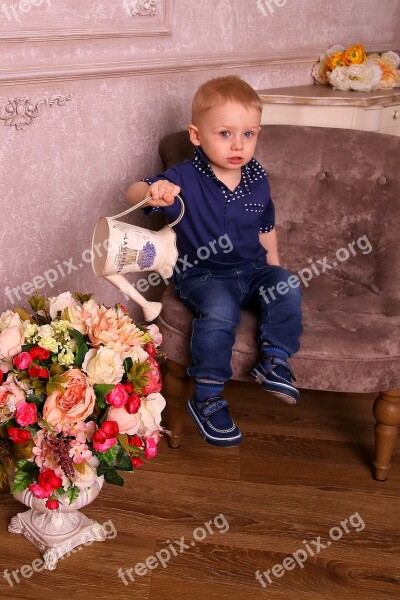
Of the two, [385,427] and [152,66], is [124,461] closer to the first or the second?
[385,427]

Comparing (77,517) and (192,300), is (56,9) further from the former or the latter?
(77,517)

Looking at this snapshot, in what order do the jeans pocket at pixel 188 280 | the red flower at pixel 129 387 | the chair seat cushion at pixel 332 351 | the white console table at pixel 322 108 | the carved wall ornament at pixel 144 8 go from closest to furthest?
the red flower at pixel 129 387 → the chair seat cushion at pixel 332 351 → the jeans pocket at pixel 188 280 → the carved wall ornament at pixel 144 8 → the white console table at pixel 322 108

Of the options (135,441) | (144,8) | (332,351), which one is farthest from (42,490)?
(144,8)

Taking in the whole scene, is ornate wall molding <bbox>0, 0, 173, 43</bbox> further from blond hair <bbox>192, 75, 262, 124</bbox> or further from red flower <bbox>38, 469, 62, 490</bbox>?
red flower <bbox>38, 469, 62, 490</bbox>

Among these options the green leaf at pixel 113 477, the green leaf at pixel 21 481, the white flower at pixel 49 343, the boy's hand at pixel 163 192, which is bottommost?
the green leaf at pixel 113 477

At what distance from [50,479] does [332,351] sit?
85 cm

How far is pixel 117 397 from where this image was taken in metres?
1.68

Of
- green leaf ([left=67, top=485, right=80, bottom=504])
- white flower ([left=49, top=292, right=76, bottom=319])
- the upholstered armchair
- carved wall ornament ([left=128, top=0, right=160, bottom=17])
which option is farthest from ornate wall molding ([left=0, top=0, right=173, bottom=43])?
green leaf ([left=67, top=485, right=80, bottom=504])

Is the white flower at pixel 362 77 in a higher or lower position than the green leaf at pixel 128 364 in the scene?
higher

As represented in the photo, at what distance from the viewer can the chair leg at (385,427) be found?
2.19m

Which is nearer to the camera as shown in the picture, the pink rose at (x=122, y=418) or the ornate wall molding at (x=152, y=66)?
the pink rose at (x=122, y=418)

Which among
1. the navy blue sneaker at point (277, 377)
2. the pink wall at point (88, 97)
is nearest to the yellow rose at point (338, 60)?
the pink wall at point (88, 97)

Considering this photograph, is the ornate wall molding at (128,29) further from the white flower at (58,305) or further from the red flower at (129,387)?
the red flower at (129,387)

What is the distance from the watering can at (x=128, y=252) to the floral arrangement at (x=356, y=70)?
1403mm
